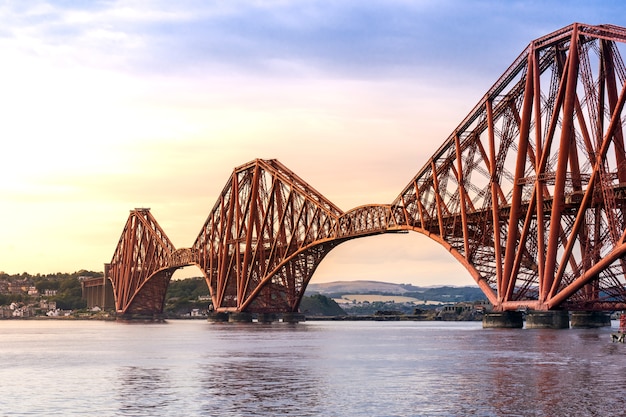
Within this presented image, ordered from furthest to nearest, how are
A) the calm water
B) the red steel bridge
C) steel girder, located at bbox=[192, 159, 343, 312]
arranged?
steel girder, located at bbox=[192, 159, 343, 312] < the red steel bridge < the calm water

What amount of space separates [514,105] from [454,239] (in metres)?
20.9

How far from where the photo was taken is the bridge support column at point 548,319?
100625mm

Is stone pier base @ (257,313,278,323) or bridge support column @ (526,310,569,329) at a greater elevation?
stone pier base @ (257,313,278,323)

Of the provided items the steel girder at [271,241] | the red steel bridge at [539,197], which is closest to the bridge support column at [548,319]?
the red steel bridge at [539,197]

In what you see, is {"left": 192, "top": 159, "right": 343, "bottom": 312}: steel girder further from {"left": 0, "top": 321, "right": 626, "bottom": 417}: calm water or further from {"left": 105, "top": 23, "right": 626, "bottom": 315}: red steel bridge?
{"left": 0, "top": 321, "right": 626, "bottom": 417}: calm water

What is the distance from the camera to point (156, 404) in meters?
44.4

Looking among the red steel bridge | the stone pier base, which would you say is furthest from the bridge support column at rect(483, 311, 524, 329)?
the stone pier base

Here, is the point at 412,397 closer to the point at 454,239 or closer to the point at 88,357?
the point at 88,357

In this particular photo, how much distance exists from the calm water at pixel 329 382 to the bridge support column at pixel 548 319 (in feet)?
52.9

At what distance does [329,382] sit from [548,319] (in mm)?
52526

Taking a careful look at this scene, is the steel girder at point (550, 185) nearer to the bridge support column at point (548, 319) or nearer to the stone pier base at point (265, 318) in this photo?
the bridge support column at point (548, 319)

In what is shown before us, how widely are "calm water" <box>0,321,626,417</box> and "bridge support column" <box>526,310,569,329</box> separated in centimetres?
1613

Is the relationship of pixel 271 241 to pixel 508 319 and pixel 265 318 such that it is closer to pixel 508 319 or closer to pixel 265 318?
pixel 265 318

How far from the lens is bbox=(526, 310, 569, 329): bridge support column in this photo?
10062cm
